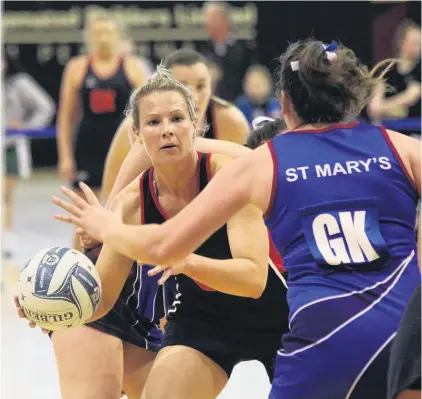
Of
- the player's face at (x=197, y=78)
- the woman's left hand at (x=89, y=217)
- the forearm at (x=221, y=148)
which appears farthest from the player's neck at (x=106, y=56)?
the woman's left hand at (x=89, y=217)

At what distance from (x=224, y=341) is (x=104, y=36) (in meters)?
4.51

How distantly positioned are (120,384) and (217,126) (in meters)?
1.56

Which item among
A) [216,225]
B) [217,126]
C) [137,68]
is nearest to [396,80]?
[137,68]

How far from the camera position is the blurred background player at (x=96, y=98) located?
23.6 feet

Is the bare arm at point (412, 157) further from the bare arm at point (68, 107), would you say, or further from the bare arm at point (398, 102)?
the bare arm at point (398, 102)

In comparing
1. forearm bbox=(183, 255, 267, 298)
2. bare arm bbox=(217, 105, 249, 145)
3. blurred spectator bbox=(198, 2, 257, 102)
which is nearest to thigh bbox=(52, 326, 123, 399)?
forearm bbox=(183, 255, 267, 298)

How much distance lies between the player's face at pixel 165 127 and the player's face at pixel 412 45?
18.8 feet

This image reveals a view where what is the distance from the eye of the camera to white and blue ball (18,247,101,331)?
9.39 feet

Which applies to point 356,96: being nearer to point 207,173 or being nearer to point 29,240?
point 207,173

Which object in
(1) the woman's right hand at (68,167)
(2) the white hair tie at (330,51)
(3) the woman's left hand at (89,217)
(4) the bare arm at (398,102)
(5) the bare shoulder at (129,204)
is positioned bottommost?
(1) the woman's right hand at (68,167)

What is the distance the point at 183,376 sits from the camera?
289cm

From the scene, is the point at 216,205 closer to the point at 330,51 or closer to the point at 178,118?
the point at 330,51

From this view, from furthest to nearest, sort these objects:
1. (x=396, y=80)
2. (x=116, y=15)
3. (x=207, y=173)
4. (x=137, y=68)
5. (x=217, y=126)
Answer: (x=116, y=15)
(x=396, y=80)
(x=137, y=68)
(x=217, y=126)
(x=207, y=173)

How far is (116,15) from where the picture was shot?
41.8 feet
